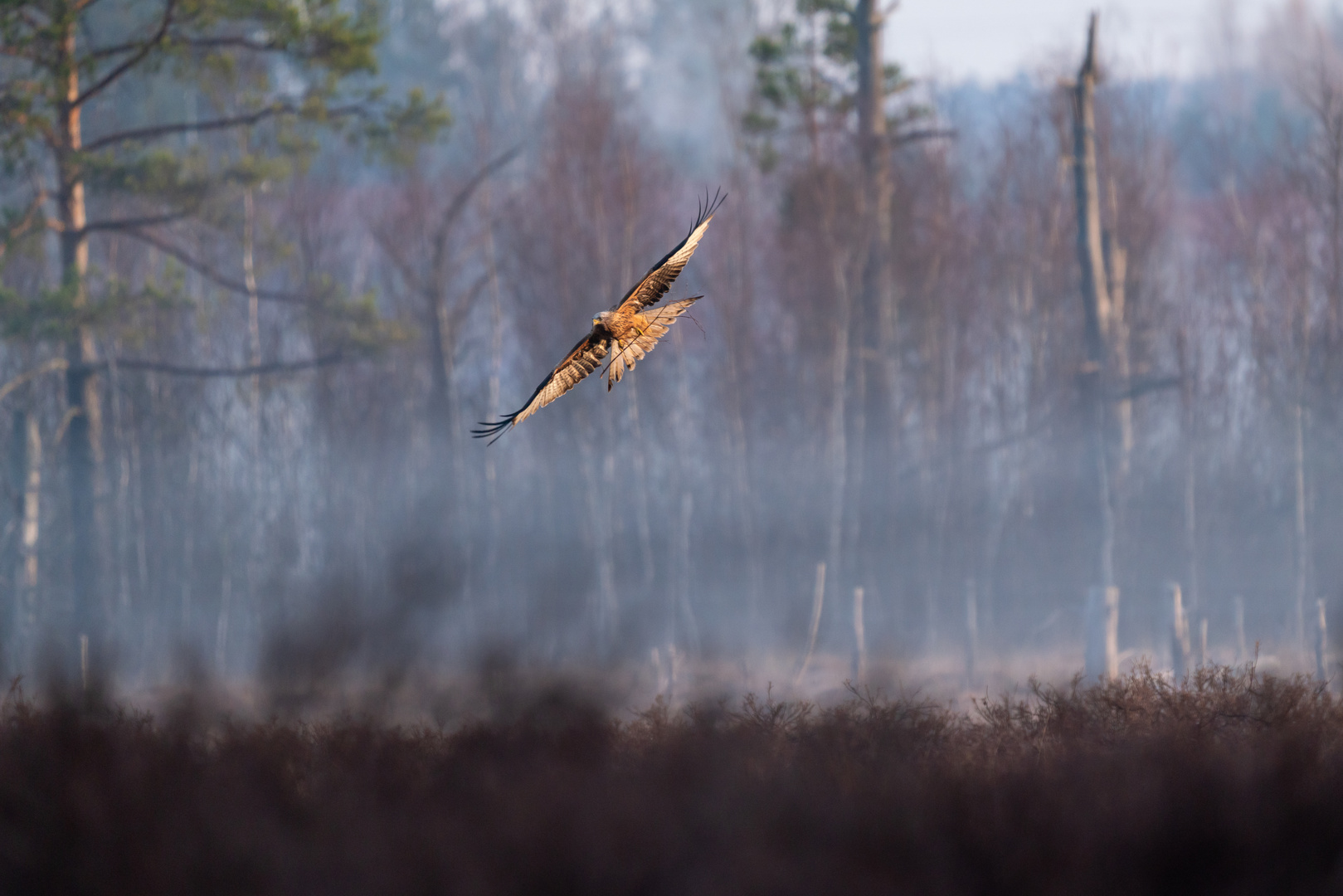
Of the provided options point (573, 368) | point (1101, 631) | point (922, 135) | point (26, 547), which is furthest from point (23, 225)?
point (1101, 631)

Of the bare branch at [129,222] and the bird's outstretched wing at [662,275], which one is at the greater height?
the bare branch at [129,222]

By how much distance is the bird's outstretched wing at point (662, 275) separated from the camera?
5.87m

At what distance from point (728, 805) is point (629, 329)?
7.78 feet

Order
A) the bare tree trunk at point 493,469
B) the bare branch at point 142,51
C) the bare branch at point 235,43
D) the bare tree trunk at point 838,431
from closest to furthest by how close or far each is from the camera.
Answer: the bare branch at point 142,51 → the bare branch at point 235,43 → the bare tree trunk at point 838,431 → the bare tree trunk at point 493,469

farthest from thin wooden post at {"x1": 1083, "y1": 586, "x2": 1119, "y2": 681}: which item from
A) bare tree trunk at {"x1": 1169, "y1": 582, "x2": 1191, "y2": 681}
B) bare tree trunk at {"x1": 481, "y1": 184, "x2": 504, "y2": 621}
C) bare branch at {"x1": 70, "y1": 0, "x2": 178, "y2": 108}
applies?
bare branch at {"x1": 70, "y1": 0, "x2": 178, "y2": 108}

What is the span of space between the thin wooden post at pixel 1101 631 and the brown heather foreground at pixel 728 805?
848 cm

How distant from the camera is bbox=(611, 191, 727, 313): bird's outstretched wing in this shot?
19.2 feet

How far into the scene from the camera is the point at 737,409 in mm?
23828

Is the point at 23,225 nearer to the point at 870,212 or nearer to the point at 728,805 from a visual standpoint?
the point at 870,212

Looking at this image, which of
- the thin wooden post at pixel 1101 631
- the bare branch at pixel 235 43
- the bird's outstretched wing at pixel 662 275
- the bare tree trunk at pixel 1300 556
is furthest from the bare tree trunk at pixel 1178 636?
the bare branch at pixel 235 43

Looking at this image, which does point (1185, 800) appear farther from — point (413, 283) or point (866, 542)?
point (413, 283)

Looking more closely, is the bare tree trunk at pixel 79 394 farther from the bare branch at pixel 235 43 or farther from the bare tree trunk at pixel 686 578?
the bare tree trunk at pixel 686 578

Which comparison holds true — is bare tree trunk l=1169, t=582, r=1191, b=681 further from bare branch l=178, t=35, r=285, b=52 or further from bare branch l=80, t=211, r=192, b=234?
bare branch l=80, t=211, r=192, b=234

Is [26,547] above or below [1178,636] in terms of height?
above
